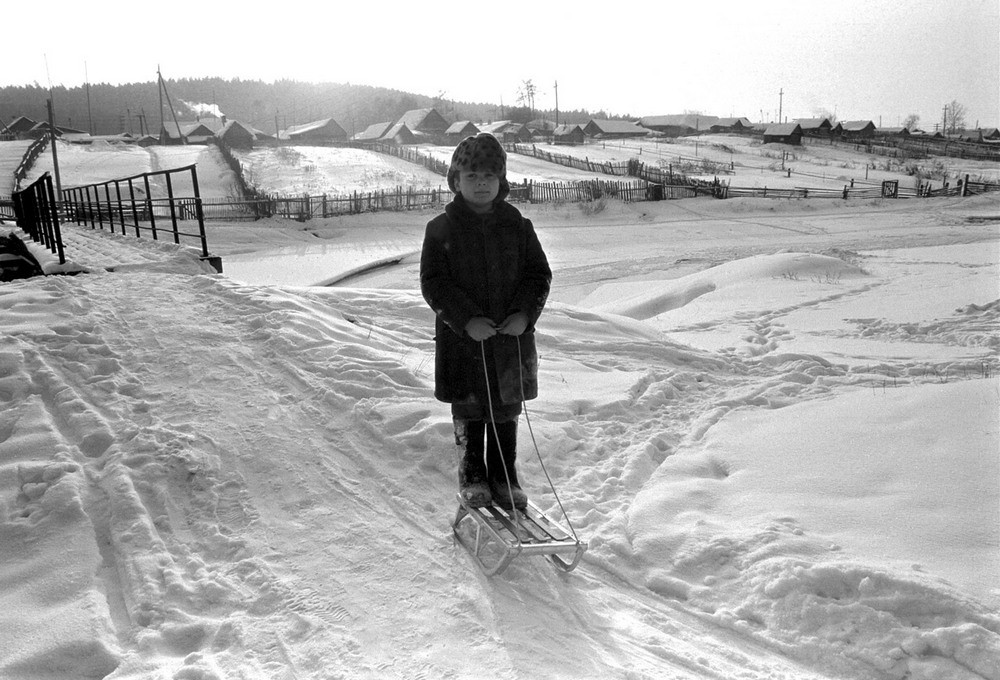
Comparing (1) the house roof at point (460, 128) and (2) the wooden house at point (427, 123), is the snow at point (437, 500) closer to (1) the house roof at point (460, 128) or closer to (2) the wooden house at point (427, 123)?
(1) the house roof at point (460, 128)

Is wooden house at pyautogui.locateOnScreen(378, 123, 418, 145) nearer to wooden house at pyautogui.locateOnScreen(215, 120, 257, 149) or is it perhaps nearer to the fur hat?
wooden house at pyautogui.locateOnScreen(215, 120, 257, 149)

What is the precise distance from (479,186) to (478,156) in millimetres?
124

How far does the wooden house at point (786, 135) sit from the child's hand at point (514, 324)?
6809 centimetres

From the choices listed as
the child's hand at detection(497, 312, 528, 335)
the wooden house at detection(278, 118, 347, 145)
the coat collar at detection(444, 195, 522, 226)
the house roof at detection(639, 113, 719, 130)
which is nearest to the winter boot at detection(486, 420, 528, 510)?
the child's hand at detection(497, 312, 528, 335)

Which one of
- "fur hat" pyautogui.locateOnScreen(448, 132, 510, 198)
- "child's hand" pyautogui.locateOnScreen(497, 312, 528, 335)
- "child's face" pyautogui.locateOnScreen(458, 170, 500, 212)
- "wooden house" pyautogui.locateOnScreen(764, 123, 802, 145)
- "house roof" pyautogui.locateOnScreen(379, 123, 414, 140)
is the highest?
"house roof" pyautogui.locateOnScreen(379, 123, 414, 140)

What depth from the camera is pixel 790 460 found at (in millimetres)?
3676

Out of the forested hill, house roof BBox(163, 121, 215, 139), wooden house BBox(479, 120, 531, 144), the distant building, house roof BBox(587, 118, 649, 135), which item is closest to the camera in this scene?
house roof BBox(163, 121, 215, 139)

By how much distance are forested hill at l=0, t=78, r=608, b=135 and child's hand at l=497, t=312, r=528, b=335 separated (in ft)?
303

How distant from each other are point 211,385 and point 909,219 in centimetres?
2416

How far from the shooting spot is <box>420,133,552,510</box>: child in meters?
2.74

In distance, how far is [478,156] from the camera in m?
2.75

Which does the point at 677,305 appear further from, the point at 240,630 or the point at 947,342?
the point at 240,630

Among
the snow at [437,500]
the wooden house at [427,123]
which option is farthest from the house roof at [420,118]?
the snow at [437,500]

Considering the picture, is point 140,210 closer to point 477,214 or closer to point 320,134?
point 477,214
